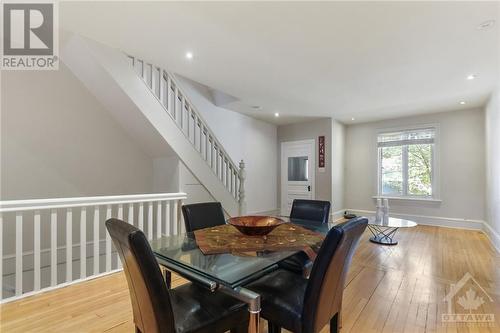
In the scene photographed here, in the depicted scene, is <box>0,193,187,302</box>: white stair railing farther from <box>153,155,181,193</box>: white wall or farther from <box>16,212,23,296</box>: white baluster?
<box>153,155,181,193</box>: white wall

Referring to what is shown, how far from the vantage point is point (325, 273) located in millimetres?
1249

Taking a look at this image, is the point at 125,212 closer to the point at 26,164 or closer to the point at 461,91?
the point at 26,164

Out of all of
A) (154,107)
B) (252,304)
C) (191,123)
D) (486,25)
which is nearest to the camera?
(252,304)

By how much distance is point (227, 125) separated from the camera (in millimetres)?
5160

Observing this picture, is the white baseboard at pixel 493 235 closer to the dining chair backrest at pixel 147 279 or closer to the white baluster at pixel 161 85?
the dining chair backrest at pixel 147 279

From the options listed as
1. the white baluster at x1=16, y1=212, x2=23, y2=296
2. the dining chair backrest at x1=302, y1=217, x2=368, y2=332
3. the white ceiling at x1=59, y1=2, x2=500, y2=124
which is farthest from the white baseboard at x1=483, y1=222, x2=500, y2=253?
the white baluster at x1=16, y1=212, x2=23, y2=296

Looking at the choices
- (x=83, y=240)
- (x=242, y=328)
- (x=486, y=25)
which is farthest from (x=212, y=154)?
(x=486, y=25)

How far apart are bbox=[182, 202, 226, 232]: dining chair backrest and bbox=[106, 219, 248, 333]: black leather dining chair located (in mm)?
822

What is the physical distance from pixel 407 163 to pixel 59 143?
22.1ft

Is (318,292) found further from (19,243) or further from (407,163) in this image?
(407,163)

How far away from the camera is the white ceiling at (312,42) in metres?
2.06

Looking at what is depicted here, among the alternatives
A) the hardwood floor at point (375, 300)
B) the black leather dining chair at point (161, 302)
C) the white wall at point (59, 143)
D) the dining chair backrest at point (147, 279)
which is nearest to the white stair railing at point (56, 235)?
the hardwood floor at point (375, 300)

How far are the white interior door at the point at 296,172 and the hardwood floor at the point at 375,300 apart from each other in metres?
2.73

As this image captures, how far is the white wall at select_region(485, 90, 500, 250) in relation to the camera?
11.8ft
